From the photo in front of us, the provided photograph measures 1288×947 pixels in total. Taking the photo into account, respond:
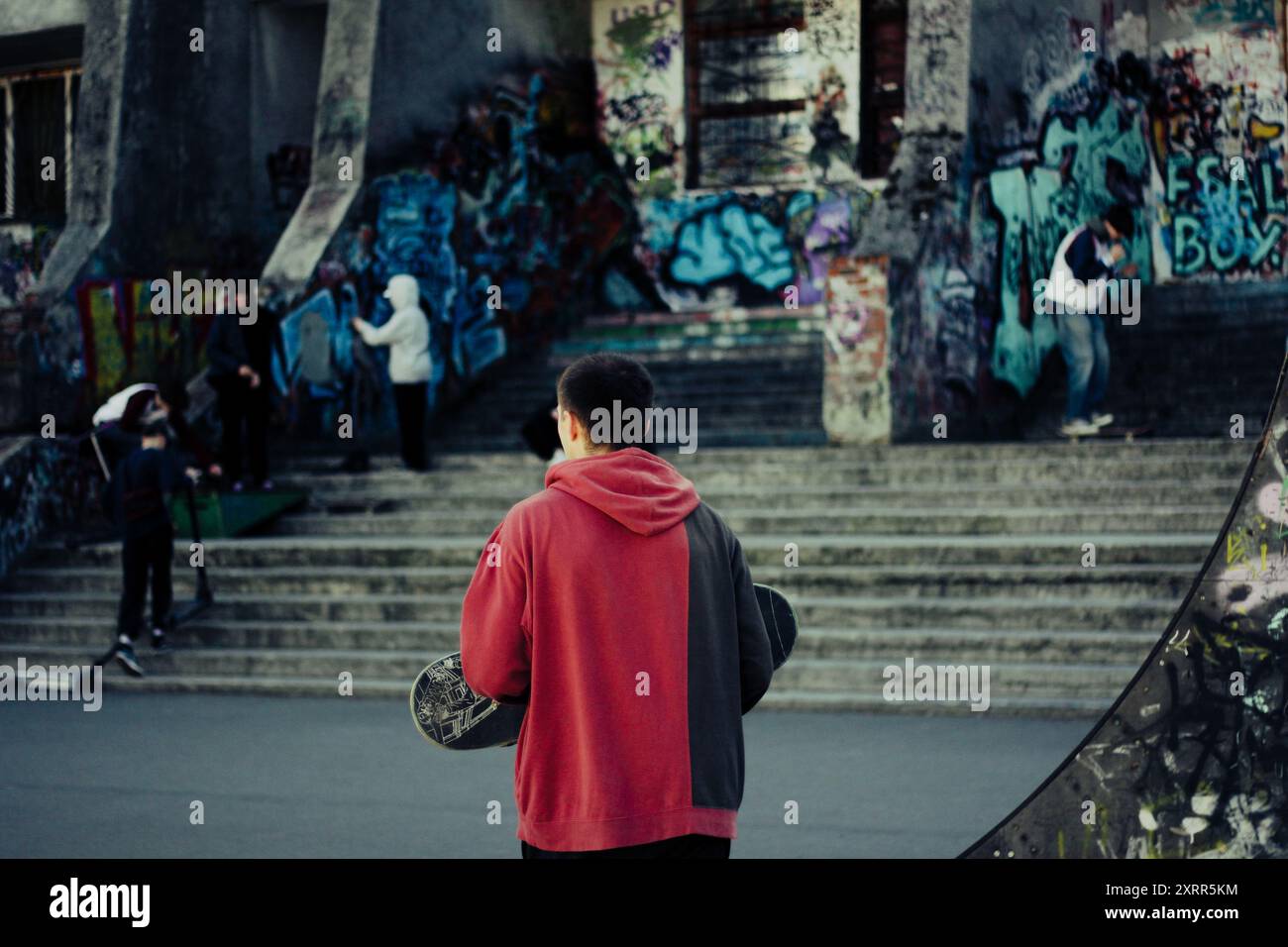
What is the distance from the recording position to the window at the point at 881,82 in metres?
19.4

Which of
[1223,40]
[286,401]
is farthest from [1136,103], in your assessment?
[286,401]

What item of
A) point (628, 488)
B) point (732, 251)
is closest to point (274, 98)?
point (732, 251)

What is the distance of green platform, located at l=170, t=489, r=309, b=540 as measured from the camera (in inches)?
547

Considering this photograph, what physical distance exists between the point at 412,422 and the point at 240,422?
1.39 meters

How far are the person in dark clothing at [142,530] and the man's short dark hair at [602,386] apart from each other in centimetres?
833

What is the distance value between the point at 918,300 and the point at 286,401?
5.72m

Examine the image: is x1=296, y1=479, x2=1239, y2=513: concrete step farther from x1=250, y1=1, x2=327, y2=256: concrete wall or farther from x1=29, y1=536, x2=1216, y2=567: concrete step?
x1=250, y1=1, x2=327, y2=256: concrete wall

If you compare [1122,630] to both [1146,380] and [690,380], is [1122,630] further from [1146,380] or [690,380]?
[690,380]

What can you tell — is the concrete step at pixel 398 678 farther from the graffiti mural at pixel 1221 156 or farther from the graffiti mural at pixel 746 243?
the graffiti mural at pixel 1221 156

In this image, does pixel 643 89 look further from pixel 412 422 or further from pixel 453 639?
pixel 453 639

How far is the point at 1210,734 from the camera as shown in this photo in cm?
470

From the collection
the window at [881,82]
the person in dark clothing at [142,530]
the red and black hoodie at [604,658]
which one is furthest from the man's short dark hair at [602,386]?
the window at [881,82]

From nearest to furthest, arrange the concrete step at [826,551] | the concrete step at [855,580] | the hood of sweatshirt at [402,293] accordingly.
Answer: the concrete step at [855,580]
the concrete step at [826,551]
the hood of sweatshirt at [402,293]
